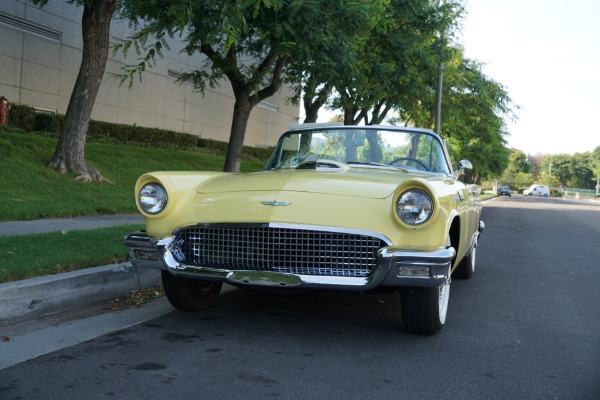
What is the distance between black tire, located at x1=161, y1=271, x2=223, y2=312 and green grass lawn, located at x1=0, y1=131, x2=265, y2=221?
519 centimetres

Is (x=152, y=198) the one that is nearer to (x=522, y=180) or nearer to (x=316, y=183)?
(x=316, y=183)

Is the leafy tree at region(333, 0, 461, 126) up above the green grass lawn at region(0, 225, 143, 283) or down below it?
above

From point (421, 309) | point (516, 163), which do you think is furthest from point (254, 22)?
point (516, 163)

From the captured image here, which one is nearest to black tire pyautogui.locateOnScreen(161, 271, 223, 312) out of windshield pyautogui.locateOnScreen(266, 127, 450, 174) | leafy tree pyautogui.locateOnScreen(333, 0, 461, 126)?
windshield pyautogui.locateOnScreen(266, 127, 450, 174)

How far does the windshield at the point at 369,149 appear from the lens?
5691 millimetres

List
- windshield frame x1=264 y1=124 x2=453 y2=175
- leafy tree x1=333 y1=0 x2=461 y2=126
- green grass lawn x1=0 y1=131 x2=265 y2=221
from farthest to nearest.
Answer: leafy tree x1=333 y1=0 x2=461 y2=126 < green grass lawn x1=0 y1=131 x2=265 y2=221 < windshield frame x1=264 y1=124 x2=453 y2=175

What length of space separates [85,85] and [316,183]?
10.00m

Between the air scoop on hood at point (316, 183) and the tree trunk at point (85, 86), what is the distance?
29.7 ft

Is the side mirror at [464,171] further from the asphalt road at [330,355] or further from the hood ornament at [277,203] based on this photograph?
the hood ornament at [277,203]

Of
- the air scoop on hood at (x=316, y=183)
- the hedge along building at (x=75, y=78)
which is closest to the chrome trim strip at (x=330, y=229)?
the air scoop on hood at (x=316, y=183)

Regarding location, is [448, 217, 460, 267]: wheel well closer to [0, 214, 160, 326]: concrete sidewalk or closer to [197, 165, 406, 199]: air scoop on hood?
[197, 165, 406, 199]: air scoop on hood

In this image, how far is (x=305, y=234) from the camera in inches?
162

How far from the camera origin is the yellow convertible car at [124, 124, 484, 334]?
4.01m

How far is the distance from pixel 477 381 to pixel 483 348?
77cm
